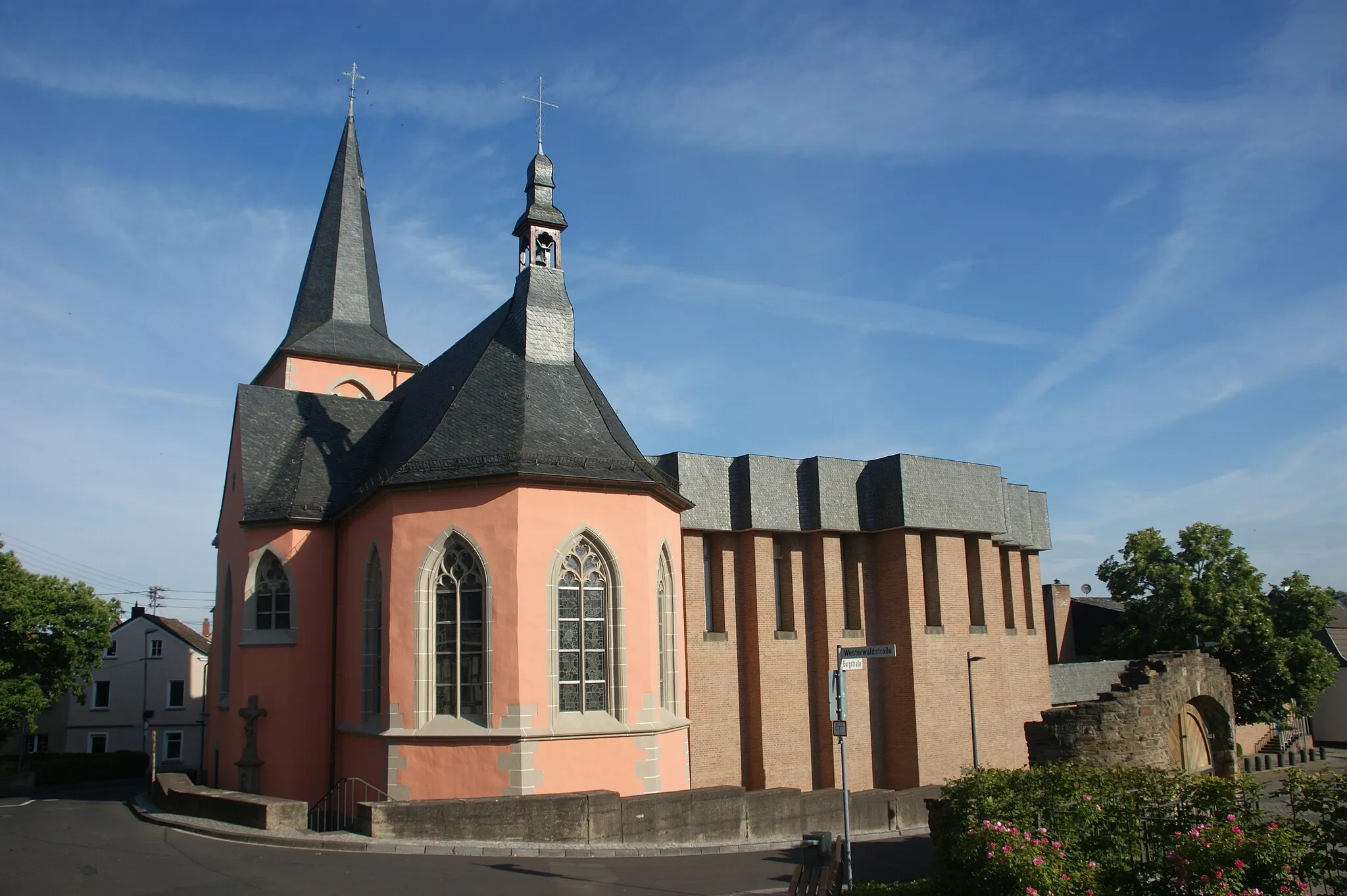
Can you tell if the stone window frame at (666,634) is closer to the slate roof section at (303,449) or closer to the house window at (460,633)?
the house window at (460,633)

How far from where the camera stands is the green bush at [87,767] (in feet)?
109

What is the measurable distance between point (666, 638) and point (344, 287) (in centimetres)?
1882

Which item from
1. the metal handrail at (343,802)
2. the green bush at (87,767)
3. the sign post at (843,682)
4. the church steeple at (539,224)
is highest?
the church steeple at (539,224)

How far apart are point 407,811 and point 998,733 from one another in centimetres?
A: 1728

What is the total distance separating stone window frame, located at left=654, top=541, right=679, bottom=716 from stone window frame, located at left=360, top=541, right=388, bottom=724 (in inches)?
196

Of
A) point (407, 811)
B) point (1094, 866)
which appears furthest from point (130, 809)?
point (1094, 866)

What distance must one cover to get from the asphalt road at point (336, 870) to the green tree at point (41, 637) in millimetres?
19459

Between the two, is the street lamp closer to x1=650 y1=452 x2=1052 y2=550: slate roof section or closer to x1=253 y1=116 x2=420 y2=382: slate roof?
x1=650 y1=452 x2=1052 y2=550: slate roof section

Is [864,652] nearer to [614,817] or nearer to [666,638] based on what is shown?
[614,817]

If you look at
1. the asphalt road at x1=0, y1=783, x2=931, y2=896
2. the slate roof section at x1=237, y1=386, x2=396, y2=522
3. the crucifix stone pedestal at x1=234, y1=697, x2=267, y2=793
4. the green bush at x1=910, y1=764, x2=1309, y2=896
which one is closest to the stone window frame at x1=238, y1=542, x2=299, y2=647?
the slate roof section at x1=237, y1=386, x2=396, y2=522

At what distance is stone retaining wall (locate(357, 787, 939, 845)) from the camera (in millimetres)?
13648

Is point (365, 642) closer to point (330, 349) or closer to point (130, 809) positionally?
point (130, 809)

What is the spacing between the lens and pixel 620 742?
16.9 meters

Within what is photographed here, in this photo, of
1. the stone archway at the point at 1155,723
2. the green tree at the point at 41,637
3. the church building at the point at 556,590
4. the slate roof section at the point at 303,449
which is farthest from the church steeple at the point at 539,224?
the green tree at the point at 41,637
